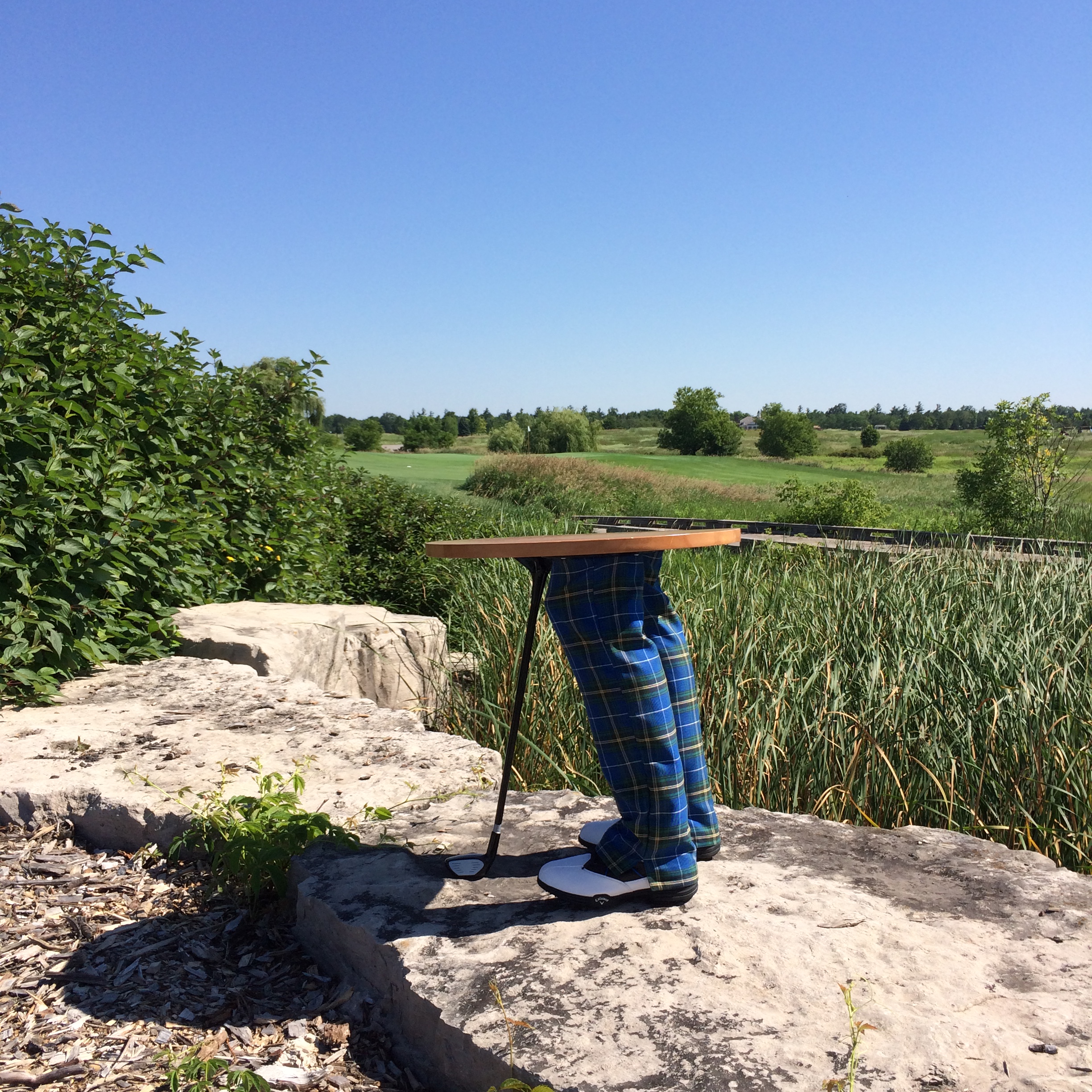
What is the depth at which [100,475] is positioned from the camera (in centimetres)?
379

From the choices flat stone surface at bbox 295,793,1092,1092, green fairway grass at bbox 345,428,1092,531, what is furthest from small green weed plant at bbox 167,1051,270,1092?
green fairway grass at bbox 345,428,1092,531

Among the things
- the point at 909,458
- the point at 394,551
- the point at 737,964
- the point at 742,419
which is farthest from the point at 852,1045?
the point at 742,419

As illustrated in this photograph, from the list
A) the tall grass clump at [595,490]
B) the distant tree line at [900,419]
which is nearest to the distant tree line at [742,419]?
the distant tree line at [900,419]

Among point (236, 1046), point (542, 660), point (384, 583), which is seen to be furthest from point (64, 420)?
point (384, 583)

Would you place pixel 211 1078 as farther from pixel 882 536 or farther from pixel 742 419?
pixel 742 419

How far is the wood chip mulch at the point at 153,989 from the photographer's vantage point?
1.77 metres

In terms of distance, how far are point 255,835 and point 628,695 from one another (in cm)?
114

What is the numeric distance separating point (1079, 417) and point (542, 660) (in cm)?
1320

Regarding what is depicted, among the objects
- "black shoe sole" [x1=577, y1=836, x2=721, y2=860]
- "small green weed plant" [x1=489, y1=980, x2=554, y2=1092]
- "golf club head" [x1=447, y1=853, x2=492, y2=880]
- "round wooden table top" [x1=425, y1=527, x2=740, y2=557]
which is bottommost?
"small green weed plant" [x1=489, y1=980, x2=554, y2=1092]

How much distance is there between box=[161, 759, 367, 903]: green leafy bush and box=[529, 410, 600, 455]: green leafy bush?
2286 inches

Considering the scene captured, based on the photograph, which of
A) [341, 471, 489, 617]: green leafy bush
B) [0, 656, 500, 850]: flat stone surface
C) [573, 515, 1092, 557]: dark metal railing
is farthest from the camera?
[341, 471, 489, 617]: green leafy bush

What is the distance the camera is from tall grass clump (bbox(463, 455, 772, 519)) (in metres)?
22.2

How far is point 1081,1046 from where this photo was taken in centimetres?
161

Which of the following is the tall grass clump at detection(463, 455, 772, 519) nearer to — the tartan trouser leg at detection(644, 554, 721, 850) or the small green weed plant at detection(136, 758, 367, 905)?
the small green weed plant at detection(136, 758, 367, 905)
